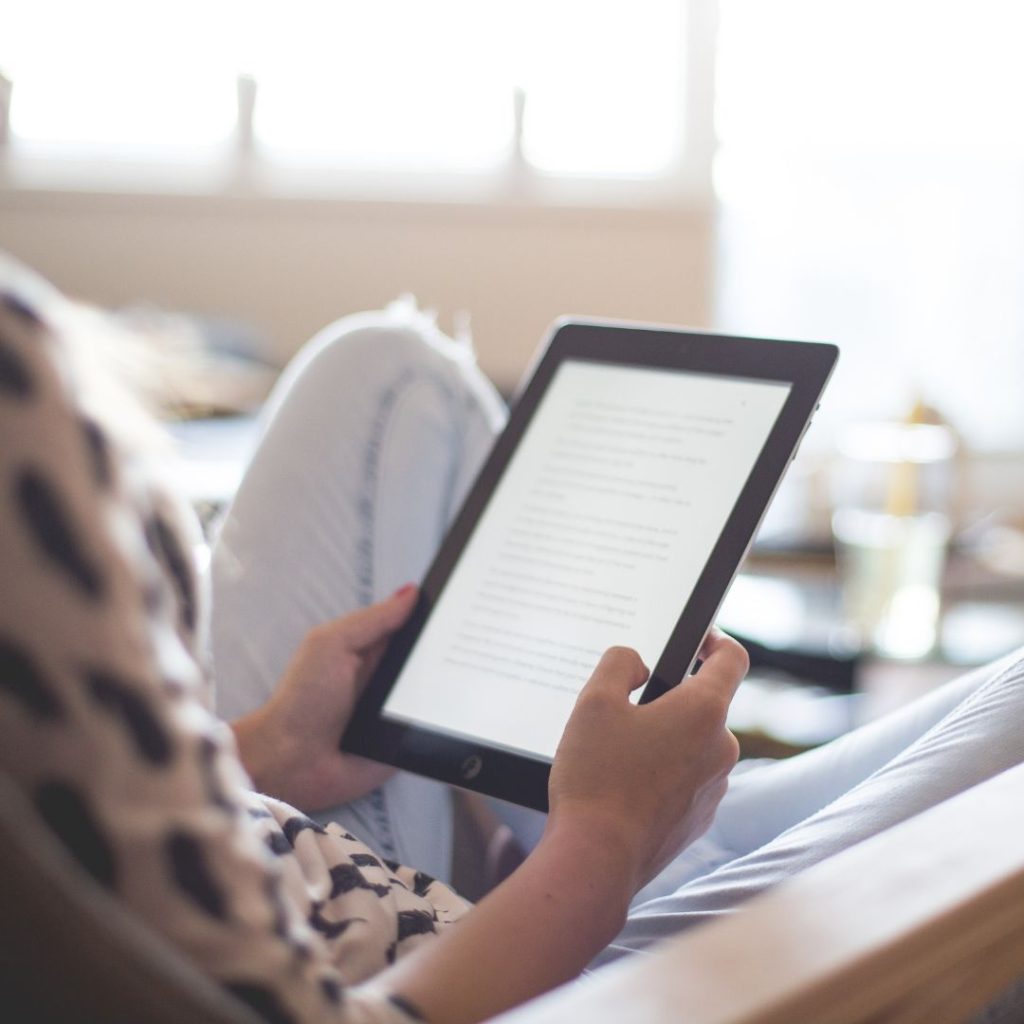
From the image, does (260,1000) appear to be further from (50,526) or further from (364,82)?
(364,82)

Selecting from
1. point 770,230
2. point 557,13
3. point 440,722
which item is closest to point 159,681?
point 440,722

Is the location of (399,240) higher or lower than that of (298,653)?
higher

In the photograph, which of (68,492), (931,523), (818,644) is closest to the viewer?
(68,492)

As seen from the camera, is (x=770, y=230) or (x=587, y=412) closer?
(x=587, y=412)

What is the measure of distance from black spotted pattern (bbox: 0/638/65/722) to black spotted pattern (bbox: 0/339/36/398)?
0.08 metres

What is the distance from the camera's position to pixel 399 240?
3.15m

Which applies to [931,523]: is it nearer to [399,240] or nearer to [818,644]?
[818,644]

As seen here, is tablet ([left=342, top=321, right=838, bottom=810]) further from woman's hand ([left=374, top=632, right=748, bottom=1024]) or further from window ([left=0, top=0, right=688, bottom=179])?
window ([left=0, top=0, right=688, bottom=179])

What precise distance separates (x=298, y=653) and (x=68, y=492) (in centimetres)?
49

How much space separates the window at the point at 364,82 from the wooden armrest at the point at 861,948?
2.88m

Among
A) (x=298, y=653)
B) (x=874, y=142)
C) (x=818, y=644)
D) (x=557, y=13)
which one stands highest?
(x=557, y=13)

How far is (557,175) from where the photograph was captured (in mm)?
3248

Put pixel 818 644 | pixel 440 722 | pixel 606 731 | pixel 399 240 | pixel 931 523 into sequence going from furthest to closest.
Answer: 1. pixel 399 240
2. pixel 931 523
3. pixel 818 644
4. pixel 440 722
5. pixel 606 731

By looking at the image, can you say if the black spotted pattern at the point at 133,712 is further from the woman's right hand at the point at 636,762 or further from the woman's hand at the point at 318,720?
the woman's hand at the point at 318,720
